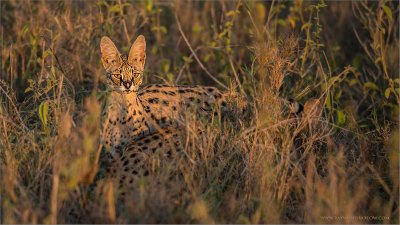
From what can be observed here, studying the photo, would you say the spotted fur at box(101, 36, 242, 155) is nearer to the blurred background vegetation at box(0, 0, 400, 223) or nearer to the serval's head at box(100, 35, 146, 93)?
the serval's head at box(100, 35, 146, 93)

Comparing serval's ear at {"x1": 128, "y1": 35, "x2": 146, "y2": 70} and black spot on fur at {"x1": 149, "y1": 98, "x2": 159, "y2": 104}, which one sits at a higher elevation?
serval's ear at {"x1": 128, "y1": 35, "x2": 146, "y2": 70}

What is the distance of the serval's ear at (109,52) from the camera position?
4.27 metres

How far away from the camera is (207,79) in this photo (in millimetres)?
6227

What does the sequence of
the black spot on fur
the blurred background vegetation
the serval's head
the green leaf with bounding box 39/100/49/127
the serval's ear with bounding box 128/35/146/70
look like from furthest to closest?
the black spot on fur < the serval's ear with bounding box 128/35/146/70 < the serval's head < the green leaf with bounding box 39/100/49/127 < the blurred background vegetation

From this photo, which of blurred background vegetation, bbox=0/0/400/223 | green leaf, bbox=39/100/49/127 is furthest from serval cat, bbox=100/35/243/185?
green leaf, bbox=39/100/49/127

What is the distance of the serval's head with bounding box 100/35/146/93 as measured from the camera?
4.14m

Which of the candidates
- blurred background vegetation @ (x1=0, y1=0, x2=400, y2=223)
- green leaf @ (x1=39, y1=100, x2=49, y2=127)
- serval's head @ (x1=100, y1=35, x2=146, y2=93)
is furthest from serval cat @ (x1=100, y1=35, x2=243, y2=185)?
green leaf @ (x1=39, y1=100, x2=49, y2=127)

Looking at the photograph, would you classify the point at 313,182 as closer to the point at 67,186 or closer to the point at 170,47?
the point at 67,186

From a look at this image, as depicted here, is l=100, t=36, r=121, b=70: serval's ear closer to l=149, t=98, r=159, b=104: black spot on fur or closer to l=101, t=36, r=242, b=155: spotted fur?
l=101, t=36, r=242, b=155: spotted fur

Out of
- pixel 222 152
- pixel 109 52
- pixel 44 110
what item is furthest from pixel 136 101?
pixel 222 152

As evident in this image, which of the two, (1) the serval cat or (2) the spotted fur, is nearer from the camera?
(1) the serval cat

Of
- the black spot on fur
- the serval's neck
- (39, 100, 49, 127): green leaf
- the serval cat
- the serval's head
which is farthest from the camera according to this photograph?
the black spot on fur

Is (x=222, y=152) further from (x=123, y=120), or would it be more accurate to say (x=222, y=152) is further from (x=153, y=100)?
(x=153, y=100)

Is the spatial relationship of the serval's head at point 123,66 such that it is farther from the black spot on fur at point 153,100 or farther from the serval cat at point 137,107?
the black spot on fur at point 153,100
